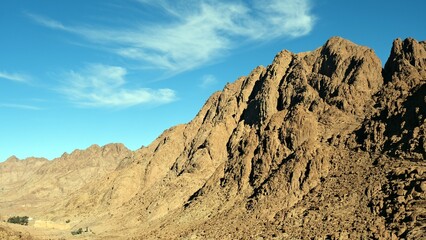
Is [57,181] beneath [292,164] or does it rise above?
above

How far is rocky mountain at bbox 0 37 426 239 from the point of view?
59.0m

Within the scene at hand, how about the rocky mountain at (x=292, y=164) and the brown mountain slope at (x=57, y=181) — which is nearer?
the rocky mountain at (x=292, y=164)

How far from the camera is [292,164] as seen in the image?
7331cm

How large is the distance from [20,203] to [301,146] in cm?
11336

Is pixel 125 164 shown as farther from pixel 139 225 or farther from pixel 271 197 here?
pixel 271 197

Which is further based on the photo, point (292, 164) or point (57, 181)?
point (57, 181)

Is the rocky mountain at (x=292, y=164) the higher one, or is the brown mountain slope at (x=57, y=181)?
the brown mountain slope at (x=57, y=181)

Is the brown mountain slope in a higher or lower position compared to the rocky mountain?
higher

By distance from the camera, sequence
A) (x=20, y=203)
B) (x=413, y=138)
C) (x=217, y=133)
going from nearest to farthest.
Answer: (x=413, y=138) → (x=217, y=133) → (x=20, y=203)

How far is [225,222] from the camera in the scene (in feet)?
227

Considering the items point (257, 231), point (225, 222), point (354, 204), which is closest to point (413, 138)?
point (354, 204)

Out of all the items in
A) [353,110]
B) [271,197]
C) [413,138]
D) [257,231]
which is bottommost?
[257,231]

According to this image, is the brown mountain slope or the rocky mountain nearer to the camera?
the rocky mountain

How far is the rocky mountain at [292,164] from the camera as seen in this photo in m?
59.0
